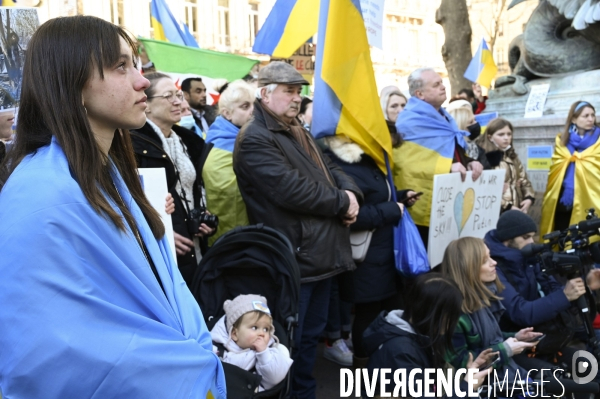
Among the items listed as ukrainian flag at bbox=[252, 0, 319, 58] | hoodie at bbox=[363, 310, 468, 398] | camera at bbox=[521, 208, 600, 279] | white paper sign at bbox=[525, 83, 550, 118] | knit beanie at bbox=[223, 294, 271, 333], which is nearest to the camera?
knit beanie at bbox=[223, 294, 271, 333]

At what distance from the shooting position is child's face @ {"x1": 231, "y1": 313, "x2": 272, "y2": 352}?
10.7 feet

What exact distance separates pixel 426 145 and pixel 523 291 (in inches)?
56.0

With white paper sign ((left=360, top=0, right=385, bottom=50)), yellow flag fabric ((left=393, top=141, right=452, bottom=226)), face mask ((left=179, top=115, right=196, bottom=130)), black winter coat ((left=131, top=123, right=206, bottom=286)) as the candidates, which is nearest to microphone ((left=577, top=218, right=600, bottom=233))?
yellow flag fabric ((left=393, top=141, right=452, bottom=226))

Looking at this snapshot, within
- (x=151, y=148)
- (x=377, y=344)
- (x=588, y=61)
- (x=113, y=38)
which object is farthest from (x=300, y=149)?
(x=588, y=61)

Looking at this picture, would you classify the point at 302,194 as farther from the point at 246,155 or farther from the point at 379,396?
the point at 379,396

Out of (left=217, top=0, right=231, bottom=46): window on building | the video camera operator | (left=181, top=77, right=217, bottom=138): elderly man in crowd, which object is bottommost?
(left=217, top=0, right=231, bottom=46): window on building

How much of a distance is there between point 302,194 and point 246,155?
1.35 ft

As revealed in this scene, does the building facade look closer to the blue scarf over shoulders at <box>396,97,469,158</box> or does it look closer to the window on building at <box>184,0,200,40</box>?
the window on building at <box>184,0,200,40</box>

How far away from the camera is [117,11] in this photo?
3272 cm

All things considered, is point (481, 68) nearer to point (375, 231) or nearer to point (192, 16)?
point (375, 231)

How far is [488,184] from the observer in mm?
5531

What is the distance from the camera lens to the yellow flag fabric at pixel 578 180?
21.2ft

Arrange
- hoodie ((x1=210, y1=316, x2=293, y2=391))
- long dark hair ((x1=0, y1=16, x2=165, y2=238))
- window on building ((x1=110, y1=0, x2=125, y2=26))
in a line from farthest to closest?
window on building ((x1=110, y1=0, x2=125, y2=26))
hoodie ((x1=210, y1=316, x2=293, y2=391))
long dark hair ((x1=0, y1=16, x2=165, y2=238))

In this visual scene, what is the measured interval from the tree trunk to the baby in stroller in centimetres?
1099
